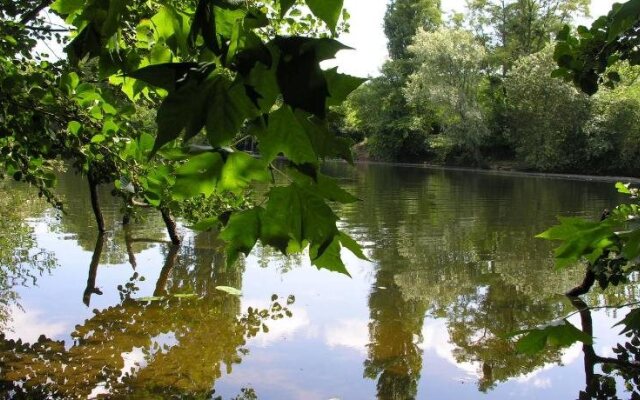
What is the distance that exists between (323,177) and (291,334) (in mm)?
8260

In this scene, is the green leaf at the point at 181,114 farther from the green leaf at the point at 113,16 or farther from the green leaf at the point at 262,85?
the green leaf at the point at 113,16

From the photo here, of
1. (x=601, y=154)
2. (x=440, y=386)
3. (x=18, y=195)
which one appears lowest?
(x=440, y=386)

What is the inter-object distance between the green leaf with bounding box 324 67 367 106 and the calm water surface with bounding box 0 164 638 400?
66.0 inches

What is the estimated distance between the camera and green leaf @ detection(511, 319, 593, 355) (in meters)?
1.53

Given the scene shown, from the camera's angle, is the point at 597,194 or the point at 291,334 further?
the point at 597,194

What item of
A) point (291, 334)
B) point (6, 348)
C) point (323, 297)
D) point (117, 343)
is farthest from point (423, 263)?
point (6, 348)

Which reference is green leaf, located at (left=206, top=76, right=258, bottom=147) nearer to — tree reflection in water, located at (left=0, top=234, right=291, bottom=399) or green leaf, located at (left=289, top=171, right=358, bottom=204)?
green leaf, located at (left=289, top=171, right=358, bottom=204)

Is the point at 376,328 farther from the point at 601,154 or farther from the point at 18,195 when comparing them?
the point at 601,154

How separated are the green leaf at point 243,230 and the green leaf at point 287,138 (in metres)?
0.24

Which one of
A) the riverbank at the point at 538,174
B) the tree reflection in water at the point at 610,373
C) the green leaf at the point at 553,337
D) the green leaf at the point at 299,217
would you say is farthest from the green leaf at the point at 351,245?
the riverbank at the point at 538,174

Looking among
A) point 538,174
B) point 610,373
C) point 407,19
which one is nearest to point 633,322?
point 610,373

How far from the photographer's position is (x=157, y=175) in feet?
7.45

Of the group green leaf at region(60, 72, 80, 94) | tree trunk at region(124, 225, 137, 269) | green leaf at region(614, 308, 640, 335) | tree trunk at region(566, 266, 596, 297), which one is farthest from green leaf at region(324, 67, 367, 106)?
tree trunk at region(124, 225, 137, 269)

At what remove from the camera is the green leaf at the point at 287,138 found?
856mm
